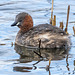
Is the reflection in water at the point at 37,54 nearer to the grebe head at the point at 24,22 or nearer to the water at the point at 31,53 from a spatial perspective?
the water at the point at 31,53

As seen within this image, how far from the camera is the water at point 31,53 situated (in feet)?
26.1

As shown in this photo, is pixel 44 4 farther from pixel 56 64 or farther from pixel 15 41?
pixel 56 64

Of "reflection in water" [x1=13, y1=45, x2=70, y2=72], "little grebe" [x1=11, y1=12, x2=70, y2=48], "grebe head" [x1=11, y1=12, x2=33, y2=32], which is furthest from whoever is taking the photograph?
"grebe head" [x1=11, y1=12, x2=33, y2=32]

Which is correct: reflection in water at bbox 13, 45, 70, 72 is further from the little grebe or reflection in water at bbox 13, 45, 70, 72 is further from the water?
the little grebe

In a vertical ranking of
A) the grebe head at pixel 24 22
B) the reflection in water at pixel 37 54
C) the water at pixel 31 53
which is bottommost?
the reflection in water at pixel 37 54

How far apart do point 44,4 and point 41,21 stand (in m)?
2.35

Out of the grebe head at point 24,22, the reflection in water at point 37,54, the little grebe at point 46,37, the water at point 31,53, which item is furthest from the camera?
the grebe head at point 24,22

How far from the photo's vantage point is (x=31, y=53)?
9.55 metres

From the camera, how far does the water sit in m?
7.95

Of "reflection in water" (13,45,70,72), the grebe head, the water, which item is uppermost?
the grebe head

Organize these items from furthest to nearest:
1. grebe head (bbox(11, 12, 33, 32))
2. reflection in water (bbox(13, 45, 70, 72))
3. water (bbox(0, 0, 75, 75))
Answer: grebe head (bbox(11, 12, 33, 32)) < reflection in water (bbox(13, 45, 70, 72)) < water (bbox(0, 0, 75, 75))

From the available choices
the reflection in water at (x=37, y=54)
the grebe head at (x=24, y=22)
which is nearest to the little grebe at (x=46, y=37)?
the reflection in water at (x=37, y=54)

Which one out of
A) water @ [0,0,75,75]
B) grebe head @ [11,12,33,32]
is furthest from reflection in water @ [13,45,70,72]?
grebe head @ [11,12,33,32]

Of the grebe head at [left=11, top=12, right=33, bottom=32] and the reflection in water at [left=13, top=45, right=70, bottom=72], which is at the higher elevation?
the grebe head at [left=11, top=12, right=33, bottom=32]
